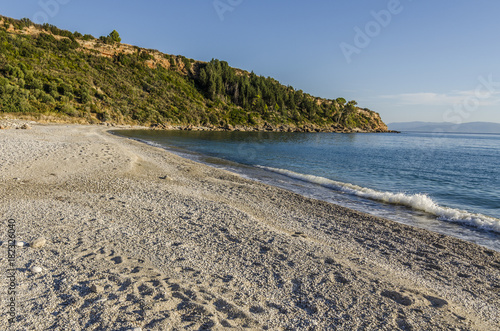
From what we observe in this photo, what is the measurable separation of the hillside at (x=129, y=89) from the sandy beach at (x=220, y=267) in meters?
45.9

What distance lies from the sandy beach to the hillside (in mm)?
45927

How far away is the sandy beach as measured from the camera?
395 centimetres

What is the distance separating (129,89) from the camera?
71.1m

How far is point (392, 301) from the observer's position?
185 inches

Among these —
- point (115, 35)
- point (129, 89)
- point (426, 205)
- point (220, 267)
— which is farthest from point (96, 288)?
point (115, 35)

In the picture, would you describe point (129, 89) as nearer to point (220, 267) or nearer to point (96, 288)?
point (220, 267)

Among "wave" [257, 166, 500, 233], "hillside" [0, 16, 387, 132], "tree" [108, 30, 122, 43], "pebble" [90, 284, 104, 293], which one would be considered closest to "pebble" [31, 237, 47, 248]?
"pebble" [90, 284, 104, 293]

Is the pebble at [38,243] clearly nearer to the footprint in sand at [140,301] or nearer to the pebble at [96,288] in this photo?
the footprint in sand at [140,301]

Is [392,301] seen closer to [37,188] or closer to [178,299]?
[178,299]

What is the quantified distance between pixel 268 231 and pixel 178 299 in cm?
391

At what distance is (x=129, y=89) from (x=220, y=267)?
77.2 meters

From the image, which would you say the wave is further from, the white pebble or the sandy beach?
the white pebble

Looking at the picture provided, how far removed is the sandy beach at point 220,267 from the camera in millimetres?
3949

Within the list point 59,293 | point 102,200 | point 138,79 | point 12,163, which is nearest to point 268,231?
point 59,293
